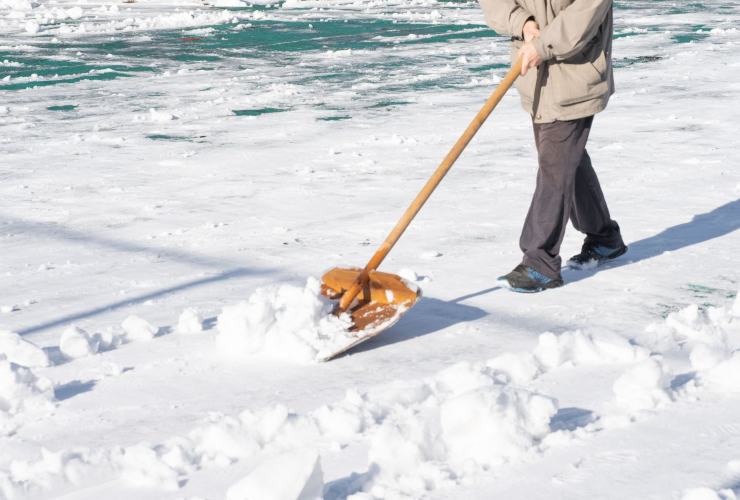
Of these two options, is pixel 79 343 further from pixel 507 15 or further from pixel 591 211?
pixel 591 211

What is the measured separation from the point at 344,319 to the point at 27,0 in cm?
2016

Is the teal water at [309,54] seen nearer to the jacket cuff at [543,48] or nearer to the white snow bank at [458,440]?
the jacket cuff at [543,48]

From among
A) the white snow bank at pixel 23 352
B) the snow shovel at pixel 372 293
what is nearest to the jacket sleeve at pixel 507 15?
the snow shovel at pixel 372 293

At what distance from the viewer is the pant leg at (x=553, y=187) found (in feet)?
14.8

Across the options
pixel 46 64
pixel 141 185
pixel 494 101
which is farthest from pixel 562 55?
pixel 46 64

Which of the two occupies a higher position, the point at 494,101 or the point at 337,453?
the point at 494,101

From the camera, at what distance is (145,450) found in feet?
9.70

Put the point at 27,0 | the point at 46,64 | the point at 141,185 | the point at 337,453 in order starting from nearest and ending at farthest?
the point at 337,453
the point at 141,185
the point at 46,64
the point at 27,0

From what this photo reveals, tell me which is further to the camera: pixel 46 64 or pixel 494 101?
pixel 46 64

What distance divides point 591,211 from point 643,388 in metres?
1.69

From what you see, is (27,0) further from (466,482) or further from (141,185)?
(466,482)

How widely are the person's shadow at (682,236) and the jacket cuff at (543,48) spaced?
97 centimetres

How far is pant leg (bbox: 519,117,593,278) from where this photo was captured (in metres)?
4.52

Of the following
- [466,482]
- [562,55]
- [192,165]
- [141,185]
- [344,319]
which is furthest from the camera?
[192,165]
